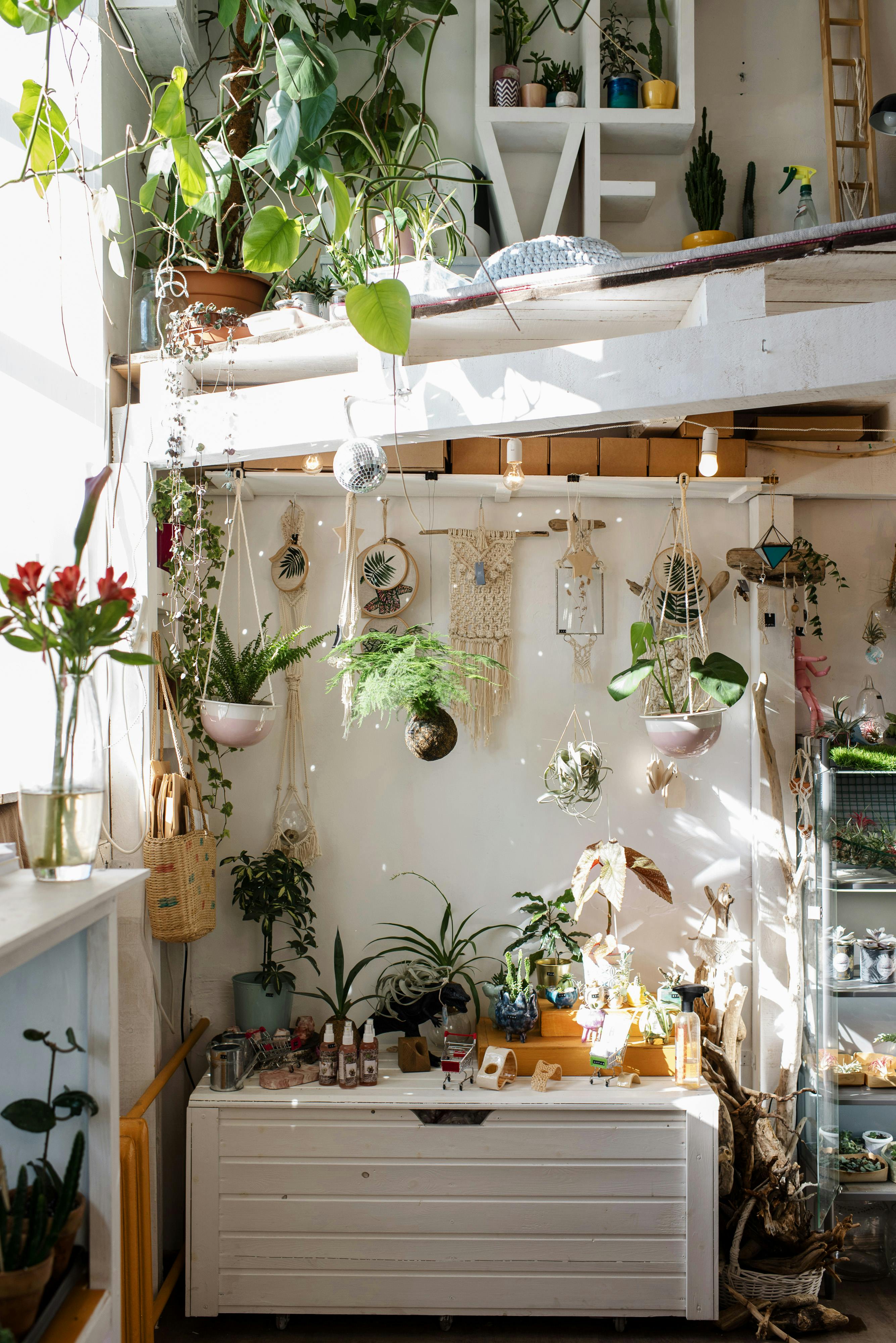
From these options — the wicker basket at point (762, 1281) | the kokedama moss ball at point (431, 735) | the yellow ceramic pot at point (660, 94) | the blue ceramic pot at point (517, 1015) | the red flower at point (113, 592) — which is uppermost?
the yellow ceramic pot at point (660, 94)

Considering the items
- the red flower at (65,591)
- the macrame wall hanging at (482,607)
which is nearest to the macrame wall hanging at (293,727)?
the macrame wall hanging at (482,607)

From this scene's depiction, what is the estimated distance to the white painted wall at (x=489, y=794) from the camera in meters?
3.53

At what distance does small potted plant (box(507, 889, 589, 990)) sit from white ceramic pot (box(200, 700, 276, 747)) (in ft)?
3.76

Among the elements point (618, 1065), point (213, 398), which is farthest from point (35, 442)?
point (618, 1065)

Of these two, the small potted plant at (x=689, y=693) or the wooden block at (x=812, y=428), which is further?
the wooden block at (x=812, y=428)

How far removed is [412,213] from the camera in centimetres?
288

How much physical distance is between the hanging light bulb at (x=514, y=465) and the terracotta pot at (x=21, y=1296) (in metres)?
2.42

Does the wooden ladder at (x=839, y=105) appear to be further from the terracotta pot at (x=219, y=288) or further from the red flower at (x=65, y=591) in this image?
the red flower at (x=65, y=591)

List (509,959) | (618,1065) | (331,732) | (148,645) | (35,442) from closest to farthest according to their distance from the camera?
(35,442)
(148,645)
(618,1065)
(509,959)
(331,732)

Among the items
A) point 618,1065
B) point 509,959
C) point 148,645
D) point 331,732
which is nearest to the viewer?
point 148,645

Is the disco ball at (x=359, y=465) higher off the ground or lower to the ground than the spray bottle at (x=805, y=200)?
lower

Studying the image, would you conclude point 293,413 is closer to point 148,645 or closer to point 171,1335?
point 148,645

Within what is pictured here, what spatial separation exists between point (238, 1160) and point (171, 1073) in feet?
1.11

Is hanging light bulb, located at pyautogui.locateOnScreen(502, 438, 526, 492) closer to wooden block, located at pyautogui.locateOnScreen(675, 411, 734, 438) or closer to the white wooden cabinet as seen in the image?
wooden block, located at pyautogui.locateOnScreen(675, 411, 734, 438)
